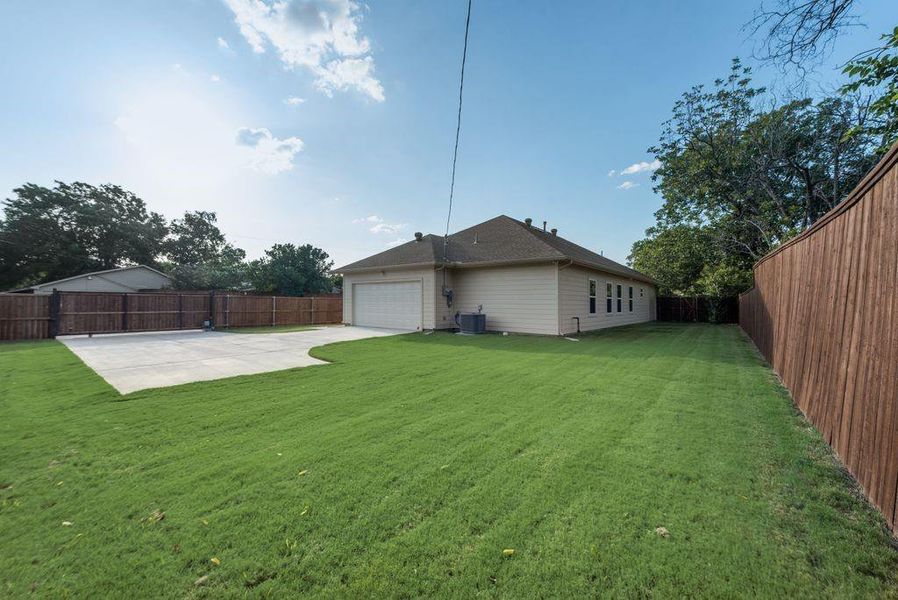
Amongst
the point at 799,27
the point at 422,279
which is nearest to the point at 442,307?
the point at 422,279

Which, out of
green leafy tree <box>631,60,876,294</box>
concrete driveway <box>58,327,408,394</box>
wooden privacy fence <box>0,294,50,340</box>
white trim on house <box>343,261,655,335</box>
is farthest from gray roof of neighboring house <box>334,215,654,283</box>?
wooden privacy fence <box>0,294,50,340</box>

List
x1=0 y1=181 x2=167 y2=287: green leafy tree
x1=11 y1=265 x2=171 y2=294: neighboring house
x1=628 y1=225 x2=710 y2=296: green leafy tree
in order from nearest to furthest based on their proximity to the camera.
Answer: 1. x1=628 y1=225 x2=710 y2=296: green leafy tree
2. x1=11 y1=265 x2=171 y2=294: neighboring house
3. x1=0 y1=181 x2=167 y2=287: green leafy tree

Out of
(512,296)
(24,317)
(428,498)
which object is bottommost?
(24,317)

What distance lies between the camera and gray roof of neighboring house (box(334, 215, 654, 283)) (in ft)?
39.1

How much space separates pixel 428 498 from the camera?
7.60 feet

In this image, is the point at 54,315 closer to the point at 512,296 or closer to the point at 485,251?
the point at 485,251

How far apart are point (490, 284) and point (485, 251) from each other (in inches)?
53.4

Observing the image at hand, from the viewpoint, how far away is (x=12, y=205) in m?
27.0

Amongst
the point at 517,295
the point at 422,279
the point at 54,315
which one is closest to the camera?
the point at 54,315

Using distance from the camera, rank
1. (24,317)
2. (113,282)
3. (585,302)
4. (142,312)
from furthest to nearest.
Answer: (113,282), (142,312), (585,302), (24,317)

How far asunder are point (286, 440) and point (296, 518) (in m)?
1.32

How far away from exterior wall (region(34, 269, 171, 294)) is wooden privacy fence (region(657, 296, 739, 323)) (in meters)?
36.5

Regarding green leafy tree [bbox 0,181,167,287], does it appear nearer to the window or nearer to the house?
the house

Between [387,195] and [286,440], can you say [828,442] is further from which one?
[387,195]
